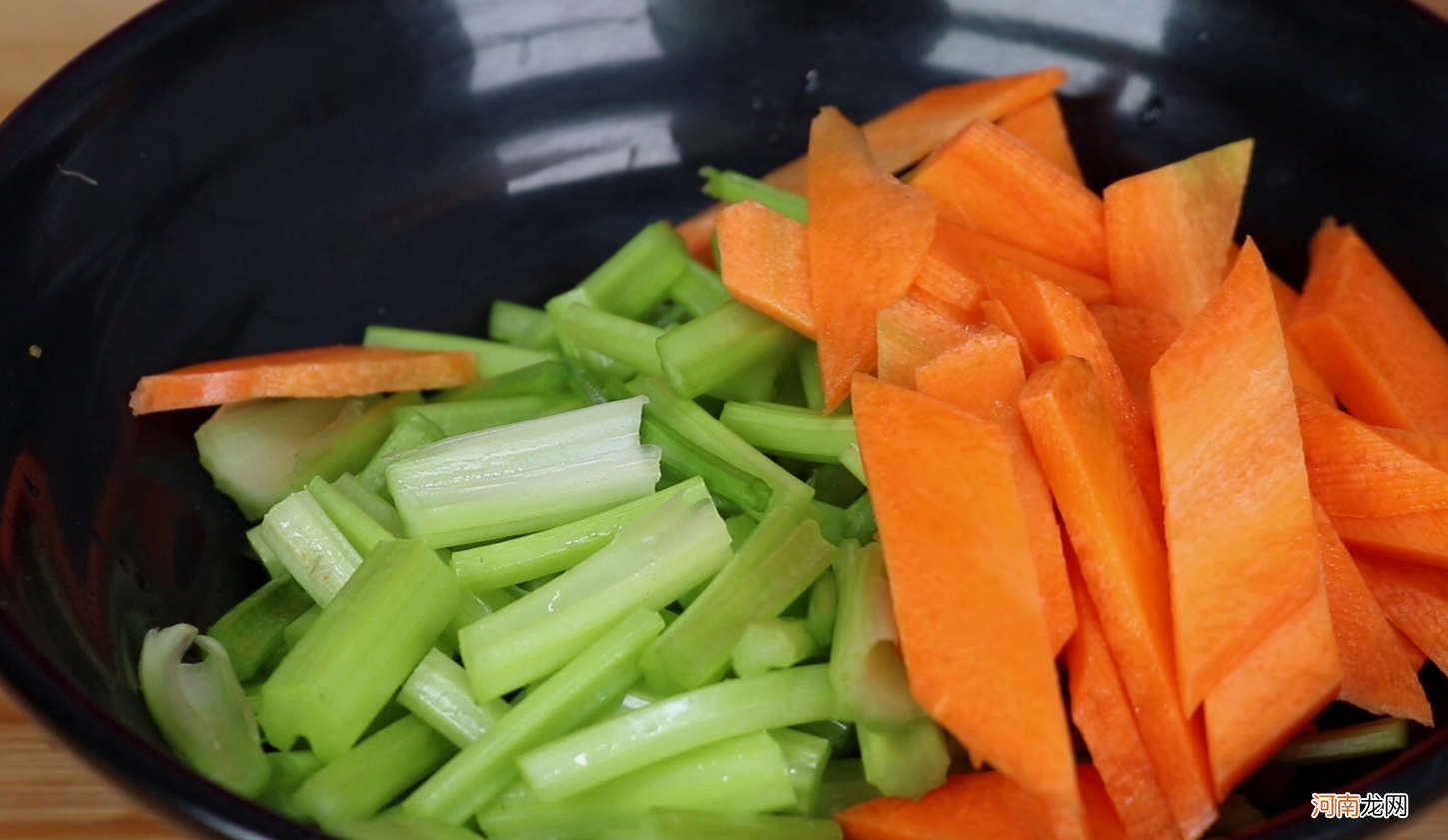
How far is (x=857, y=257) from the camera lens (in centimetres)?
157

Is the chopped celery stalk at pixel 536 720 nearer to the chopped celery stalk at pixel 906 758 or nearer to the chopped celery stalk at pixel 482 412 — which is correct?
the chopped celery stalk at pixel 906 758

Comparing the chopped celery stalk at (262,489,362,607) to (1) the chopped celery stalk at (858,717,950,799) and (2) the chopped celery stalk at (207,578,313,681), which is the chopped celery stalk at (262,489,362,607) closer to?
(2) the chopped celery stalk at (207,578,313,681)

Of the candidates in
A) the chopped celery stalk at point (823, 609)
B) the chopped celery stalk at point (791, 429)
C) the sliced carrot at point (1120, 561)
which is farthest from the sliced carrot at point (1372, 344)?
the chopped celery stalk at point (823, 609)

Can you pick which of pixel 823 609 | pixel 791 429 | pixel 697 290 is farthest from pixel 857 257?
pixel 823 609

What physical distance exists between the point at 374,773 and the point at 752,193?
3.47 feet

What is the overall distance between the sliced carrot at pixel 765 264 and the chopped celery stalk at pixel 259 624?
26.9 inches

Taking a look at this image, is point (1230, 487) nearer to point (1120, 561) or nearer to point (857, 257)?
point (1120, 561)

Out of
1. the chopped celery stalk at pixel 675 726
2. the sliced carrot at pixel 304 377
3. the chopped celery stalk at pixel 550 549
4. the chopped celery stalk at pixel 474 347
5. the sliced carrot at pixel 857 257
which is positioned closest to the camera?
the chopped celery stalk at pixel 675 726

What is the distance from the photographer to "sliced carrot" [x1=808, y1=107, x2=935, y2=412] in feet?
4.98

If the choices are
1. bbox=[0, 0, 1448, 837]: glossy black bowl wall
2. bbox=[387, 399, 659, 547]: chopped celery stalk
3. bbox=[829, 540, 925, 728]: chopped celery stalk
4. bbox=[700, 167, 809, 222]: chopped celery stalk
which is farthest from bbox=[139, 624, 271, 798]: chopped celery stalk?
bbox=[700, 167, 809, 222]: chopped celery stalk

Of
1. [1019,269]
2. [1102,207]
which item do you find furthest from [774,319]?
[1102,207]

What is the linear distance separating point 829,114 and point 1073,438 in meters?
0.78

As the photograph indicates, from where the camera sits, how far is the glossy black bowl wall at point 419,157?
154cm

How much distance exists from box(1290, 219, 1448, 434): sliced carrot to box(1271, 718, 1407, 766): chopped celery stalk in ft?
1.51
